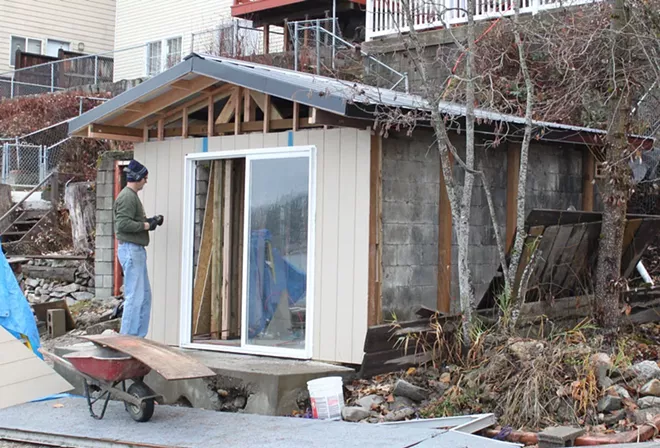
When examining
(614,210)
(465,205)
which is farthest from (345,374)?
(614,210)

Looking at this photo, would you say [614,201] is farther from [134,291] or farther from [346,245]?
[134,291]

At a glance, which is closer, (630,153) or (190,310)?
(630,153)

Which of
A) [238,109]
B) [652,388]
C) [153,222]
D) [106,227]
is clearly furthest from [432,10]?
[652,388]

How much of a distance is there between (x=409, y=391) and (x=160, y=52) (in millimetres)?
20320

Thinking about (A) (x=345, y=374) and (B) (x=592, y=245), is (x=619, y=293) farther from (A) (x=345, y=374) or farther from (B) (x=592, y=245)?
(A) (x=345, y=374)

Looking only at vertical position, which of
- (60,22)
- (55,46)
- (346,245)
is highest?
(60,22)

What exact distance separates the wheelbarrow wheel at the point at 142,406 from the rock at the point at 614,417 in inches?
139

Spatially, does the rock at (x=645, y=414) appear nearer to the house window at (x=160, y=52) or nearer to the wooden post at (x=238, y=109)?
the wooden post at (x=238, y=109)

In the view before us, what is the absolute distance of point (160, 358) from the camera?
22.5ft

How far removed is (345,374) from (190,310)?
2361mm

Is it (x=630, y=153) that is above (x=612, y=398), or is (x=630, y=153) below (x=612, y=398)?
above

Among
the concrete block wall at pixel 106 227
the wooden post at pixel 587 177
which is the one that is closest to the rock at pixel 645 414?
the wooden post at pixel 587 177

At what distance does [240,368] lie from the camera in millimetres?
8039

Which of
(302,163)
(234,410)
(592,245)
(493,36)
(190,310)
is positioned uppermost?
(493,36)
